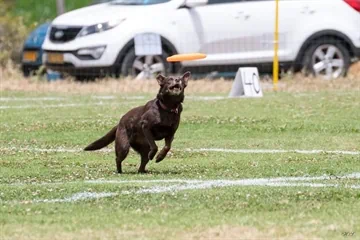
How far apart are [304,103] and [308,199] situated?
870 cm

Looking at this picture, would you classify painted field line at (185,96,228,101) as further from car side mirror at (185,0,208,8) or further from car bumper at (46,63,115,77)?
car bumper at (46,63,115,77)

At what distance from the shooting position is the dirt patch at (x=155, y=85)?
2042 cm

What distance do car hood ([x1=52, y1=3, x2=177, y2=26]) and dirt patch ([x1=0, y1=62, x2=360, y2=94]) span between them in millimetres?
1013

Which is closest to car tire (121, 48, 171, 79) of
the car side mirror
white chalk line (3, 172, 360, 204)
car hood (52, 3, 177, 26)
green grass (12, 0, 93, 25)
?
car hood (52, 3, 177, 26)

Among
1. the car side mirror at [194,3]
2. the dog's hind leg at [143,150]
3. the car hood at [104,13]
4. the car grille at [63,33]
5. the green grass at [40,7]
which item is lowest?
A: the green grass at [40,7]

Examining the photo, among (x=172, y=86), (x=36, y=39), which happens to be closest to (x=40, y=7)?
(x=36, y=39)

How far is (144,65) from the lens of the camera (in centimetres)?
2108

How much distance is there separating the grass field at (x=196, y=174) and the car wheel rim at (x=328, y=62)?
175cm

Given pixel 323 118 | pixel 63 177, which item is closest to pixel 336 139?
pixel 323 118

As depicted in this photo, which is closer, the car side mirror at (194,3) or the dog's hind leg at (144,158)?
the dog's hind leg at (144,158)

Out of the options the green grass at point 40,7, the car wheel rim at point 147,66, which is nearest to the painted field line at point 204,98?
the car wheel rim at point 147,66

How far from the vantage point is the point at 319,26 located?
2127 cm

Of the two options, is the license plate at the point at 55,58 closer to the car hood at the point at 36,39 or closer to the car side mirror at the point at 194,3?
the car hood at the point at 36,39

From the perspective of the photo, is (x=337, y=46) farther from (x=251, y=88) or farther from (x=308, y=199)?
(x=308, y=199)
